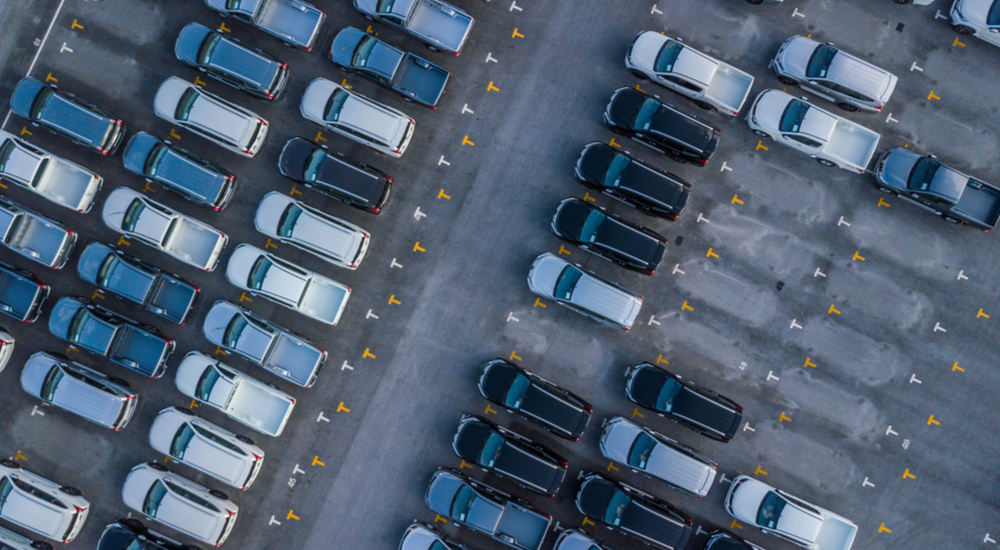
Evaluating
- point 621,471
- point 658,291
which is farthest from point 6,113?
point 621,471

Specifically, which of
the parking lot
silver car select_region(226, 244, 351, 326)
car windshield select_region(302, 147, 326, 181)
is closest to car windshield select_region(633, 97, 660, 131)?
the parking lot

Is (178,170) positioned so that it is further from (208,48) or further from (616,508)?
(616,508)

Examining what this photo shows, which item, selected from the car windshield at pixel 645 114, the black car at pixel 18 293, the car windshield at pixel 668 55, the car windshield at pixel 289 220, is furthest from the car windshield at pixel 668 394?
the black car at pixel 18 293

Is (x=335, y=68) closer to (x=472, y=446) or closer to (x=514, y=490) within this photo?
(x=472, y=446)

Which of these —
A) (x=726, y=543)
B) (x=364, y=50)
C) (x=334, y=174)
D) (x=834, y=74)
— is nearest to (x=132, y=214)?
(x=334, y=174)

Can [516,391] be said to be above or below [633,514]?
above

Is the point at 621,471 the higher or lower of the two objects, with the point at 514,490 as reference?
higher
